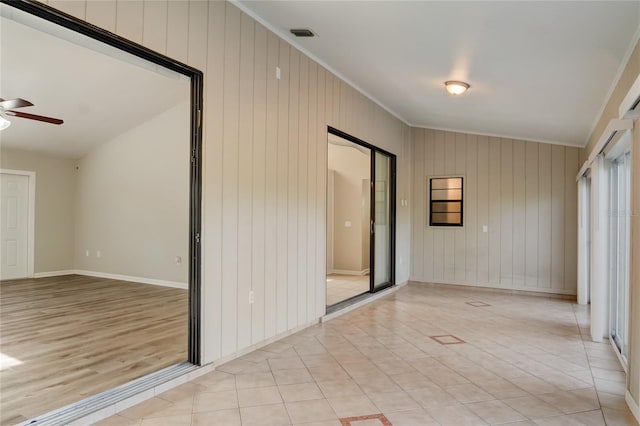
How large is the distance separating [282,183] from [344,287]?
356 cm

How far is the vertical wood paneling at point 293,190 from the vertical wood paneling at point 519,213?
14.6 feet

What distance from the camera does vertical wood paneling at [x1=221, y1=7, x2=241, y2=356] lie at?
3445mm

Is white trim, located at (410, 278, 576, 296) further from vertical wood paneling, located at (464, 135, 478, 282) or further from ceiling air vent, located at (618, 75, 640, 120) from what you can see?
ceiling air vent, located at (618, 75, 640, 120)

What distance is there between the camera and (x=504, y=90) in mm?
4570

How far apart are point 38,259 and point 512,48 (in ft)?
30.1

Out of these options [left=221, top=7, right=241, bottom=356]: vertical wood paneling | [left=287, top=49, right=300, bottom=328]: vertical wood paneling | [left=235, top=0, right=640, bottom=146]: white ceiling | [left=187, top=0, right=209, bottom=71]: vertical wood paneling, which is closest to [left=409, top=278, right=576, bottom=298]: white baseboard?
[left=235, top=0, right=640, bottom=146]: white ceiling

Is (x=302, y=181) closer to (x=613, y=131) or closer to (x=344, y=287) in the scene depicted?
(x=613, y=131)

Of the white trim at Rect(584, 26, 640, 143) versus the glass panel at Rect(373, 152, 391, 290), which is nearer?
the white trim at Rect(584, 26, 640, 143)

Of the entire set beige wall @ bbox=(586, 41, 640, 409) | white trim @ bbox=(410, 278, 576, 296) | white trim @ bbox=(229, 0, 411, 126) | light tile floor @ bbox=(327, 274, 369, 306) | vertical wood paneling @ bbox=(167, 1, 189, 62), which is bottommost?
light tile floor @ bbox=(327, 274, 369, 306)

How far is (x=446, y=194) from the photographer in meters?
7.75

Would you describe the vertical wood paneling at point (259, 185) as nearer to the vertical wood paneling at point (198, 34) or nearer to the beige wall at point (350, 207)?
the vertical wood paneling at point (198, 34)

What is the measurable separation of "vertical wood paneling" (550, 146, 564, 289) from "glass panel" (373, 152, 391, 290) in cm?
264

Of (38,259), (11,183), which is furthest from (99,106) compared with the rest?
(38,259)

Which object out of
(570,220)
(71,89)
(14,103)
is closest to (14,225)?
(71,89)
